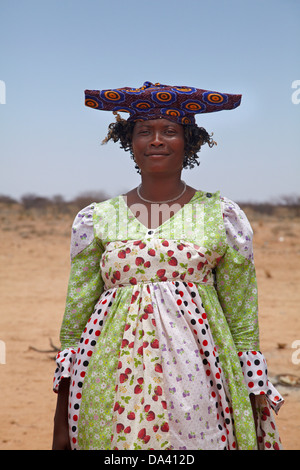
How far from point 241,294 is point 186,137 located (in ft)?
2.32

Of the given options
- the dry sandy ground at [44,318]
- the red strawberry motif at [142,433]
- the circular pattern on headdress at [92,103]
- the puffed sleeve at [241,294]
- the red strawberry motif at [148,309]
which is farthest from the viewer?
the dry sandy ground at [44,318]

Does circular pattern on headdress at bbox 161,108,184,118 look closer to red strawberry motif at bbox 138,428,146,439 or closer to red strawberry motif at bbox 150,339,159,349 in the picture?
red strawberry motif at bbox 150,339,159,349

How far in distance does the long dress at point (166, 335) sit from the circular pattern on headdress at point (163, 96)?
425mm

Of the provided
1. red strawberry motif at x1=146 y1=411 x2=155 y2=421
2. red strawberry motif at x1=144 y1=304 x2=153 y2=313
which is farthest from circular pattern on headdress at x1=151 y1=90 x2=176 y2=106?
red strawberry motif at x1=146 y1=411 x2=155 y2=421

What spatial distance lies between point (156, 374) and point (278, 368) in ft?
13.0

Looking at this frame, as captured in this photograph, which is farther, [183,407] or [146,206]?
[146,206]

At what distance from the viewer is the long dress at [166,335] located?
2.10 meters

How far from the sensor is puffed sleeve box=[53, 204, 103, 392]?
2.40 meters

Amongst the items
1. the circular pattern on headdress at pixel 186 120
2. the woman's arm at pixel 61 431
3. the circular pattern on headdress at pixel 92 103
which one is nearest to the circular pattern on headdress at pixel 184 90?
the circular pattern on headdress at pixel 186 120

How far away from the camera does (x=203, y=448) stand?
2.10m

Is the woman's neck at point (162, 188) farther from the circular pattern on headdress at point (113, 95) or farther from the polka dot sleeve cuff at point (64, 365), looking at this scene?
the polka dot sleeve cuff at point (64, 365)

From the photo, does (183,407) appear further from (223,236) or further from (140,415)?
(223,236)
